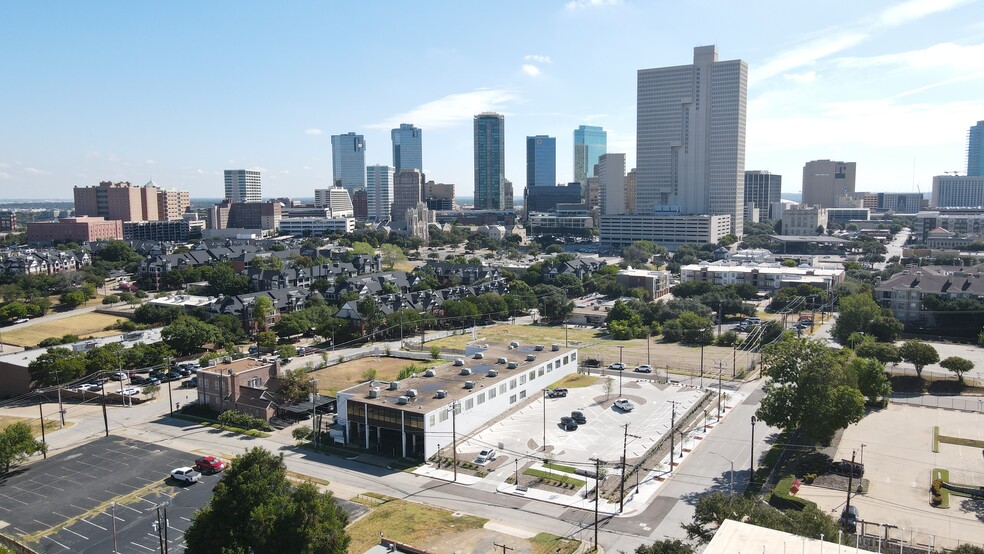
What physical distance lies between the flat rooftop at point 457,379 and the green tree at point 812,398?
47.4 feet

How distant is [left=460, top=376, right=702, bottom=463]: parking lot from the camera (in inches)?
1281

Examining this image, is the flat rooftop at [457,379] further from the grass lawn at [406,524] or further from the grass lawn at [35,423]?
the grass lawn at [35,423]

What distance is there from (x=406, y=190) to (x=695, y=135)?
9096cm

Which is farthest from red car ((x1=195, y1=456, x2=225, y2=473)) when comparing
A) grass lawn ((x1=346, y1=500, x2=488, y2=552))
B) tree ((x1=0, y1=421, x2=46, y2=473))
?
grass lawn ((x1=346, y1=500, x2=488, y2=552))

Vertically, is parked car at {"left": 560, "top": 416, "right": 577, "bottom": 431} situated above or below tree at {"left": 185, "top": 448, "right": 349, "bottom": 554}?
below

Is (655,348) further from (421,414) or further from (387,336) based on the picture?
(421,414)

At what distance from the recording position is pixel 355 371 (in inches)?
1875

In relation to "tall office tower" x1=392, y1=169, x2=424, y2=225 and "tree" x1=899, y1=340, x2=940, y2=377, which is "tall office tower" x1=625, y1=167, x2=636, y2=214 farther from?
"tree" x1=899, y1=340, x2=940, y2=377

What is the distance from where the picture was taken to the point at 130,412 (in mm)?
40000

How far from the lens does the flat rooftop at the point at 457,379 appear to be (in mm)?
33625

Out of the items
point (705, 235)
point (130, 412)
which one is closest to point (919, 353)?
→ point (130, 412)

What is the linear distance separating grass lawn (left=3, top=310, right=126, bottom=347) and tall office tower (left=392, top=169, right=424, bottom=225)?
127806mm

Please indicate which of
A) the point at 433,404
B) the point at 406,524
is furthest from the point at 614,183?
the point at 406,524

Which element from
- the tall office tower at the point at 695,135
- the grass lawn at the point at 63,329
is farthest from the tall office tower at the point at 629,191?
the grass lawn at the point at 63,329
